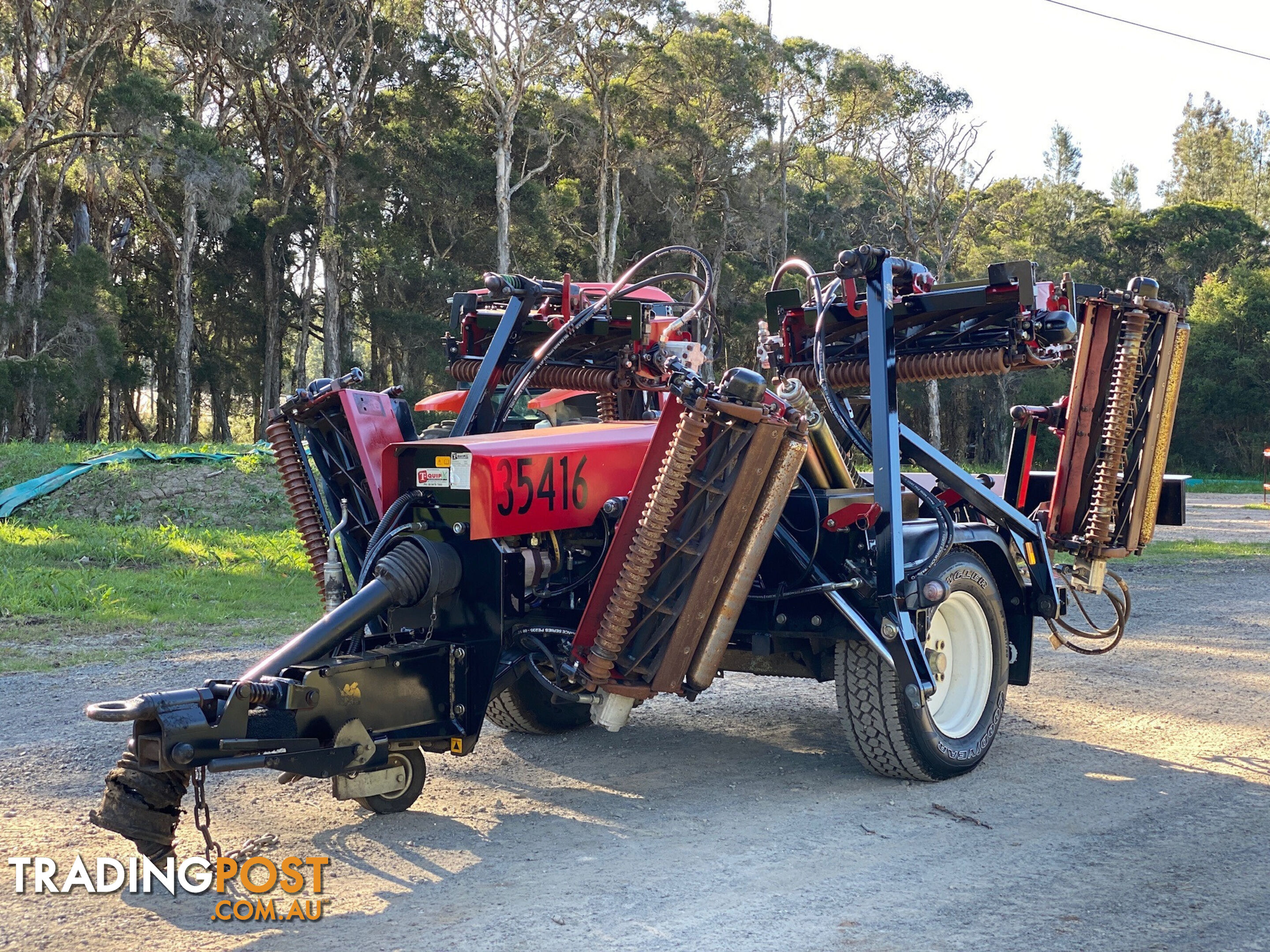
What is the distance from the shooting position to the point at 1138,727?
6.59m

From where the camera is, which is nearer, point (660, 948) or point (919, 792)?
point (660, 948)

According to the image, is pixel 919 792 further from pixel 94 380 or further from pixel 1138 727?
pixel 94 380

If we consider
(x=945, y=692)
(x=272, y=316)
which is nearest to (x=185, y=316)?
(x=272, y=316)

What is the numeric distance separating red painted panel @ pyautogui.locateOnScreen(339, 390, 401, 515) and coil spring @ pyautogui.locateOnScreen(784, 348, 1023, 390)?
205cm

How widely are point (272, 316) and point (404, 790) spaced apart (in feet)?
131

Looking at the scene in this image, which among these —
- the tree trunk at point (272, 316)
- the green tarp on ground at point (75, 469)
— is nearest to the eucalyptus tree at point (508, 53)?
the tree trunk at point (272, 316)

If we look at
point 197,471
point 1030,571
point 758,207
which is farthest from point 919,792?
point 758,207

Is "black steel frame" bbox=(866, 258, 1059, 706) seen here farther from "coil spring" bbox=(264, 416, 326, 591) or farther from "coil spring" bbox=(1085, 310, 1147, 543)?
"coil spring" bbox=(264, 416, 326, 591)

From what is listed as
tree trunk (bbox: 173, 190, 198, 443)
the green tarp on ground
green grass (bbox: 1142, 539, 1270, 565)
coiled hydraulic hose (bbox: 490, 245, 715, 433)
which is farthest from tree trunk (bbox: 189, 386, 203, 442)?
coiled hydraulic hose (bbox: 490, 245, 715, 433)

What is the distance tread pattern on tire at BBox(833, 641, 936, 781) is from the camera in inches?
209

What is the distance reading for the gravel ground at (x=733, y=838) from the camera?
12.4ft

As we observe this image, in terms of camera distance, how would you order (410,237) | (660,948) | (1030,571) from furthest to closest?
(410,237), (1030,571), (660,948)

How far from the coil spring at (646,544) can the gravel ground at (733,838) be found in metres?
0.73

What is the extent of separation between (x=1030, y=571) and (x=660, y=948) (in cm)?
346
